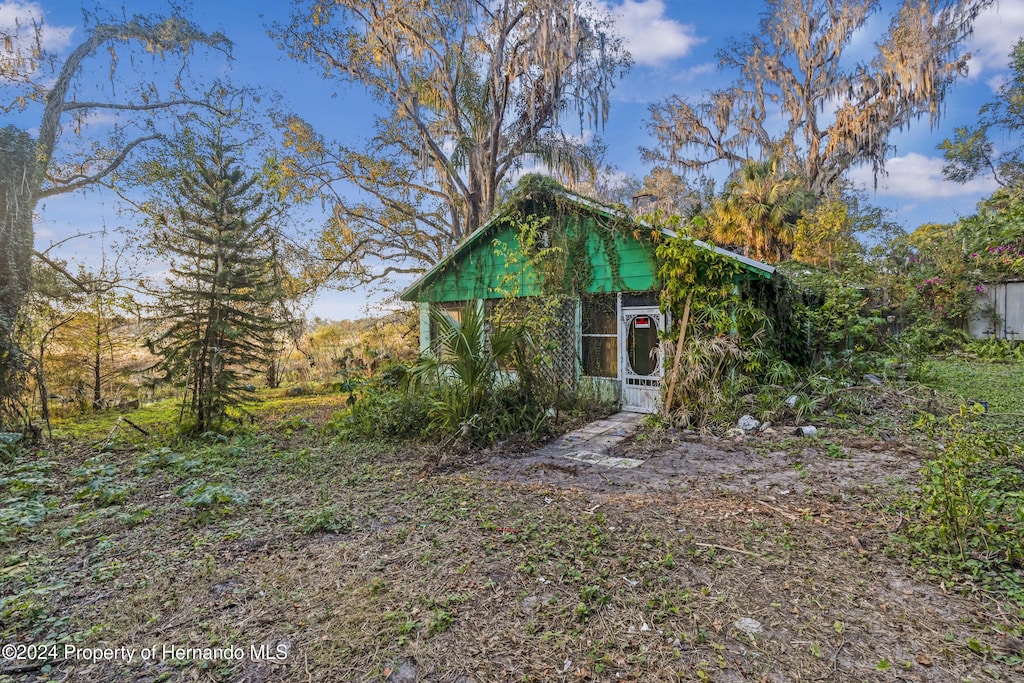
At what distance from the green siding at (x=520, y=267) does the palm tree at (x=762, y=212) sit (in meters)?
8.41

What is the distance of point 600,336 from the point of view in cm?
852

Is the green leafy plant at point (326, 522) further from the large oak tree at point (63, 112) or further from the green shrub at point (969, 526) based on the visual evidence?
the large oak tree at point (63, 112)

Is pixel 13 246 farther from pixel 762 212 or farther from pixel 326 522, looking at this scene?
pixel 762 212

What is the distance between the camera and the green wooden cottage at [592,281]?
7781 mm

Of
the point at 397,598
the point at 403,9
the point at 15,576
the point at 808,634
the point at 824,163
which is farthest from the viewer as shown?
the point at 824,163

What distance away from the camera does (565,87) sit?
42.1 feet

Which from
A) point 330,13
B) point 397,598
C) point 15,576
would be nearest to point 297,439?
point 15,576

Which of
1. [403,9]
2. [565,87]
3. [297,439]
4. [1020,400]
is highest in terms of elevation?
[403,9]

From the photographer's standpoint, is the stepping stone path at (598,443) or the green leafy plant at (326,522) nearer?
the green leafy plant at (326,522)

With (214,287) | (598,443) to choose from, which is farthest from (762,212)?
(214,287)

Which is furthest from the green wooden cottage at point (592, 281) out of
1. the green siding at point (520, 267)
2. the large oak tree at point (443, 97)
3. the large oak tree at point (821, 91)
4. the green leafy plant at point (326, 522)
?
the large oak tree at point (821, 91)

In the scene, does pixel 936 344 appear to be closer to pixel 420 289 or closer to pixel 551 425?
pixel 551 425

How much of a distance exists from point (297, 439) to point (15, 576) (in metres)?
4.19

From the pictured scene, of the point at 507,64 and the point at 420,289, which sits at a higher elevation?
the point at 507,64
